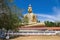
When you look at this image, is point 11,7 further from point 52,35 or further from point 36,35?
point 52,35

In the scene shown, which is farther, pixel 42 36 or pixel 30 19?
pixel 30 19

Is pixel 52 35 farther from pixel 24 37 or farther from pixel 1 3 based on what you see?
pixel 1 3

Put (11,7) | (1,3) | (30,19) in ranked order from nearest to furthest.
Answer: (1,3) < (11,7) < (30,19)

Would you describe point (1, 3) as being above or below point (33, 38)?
above

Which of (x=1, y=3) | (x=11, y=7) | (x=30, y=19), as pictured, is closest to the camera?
(x=1, y=3)

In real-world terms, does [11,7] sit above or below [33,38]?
above

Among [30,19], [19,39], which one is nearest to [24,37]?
[19,39]

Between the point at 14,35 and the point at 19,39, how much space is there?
1119 millimetres

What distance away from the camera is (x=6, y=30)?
18.6 meters

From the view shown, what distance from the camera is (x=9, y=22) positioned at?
18219 mm

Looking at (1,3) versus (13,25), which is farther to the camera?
(13,25)

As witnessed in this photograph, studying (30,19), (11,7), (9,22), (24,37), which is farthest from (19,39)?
(30,19)

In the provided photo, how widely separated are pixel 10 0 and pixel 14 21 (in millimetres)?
2312

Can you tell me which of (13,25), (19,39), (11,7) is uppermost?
(11,7)
